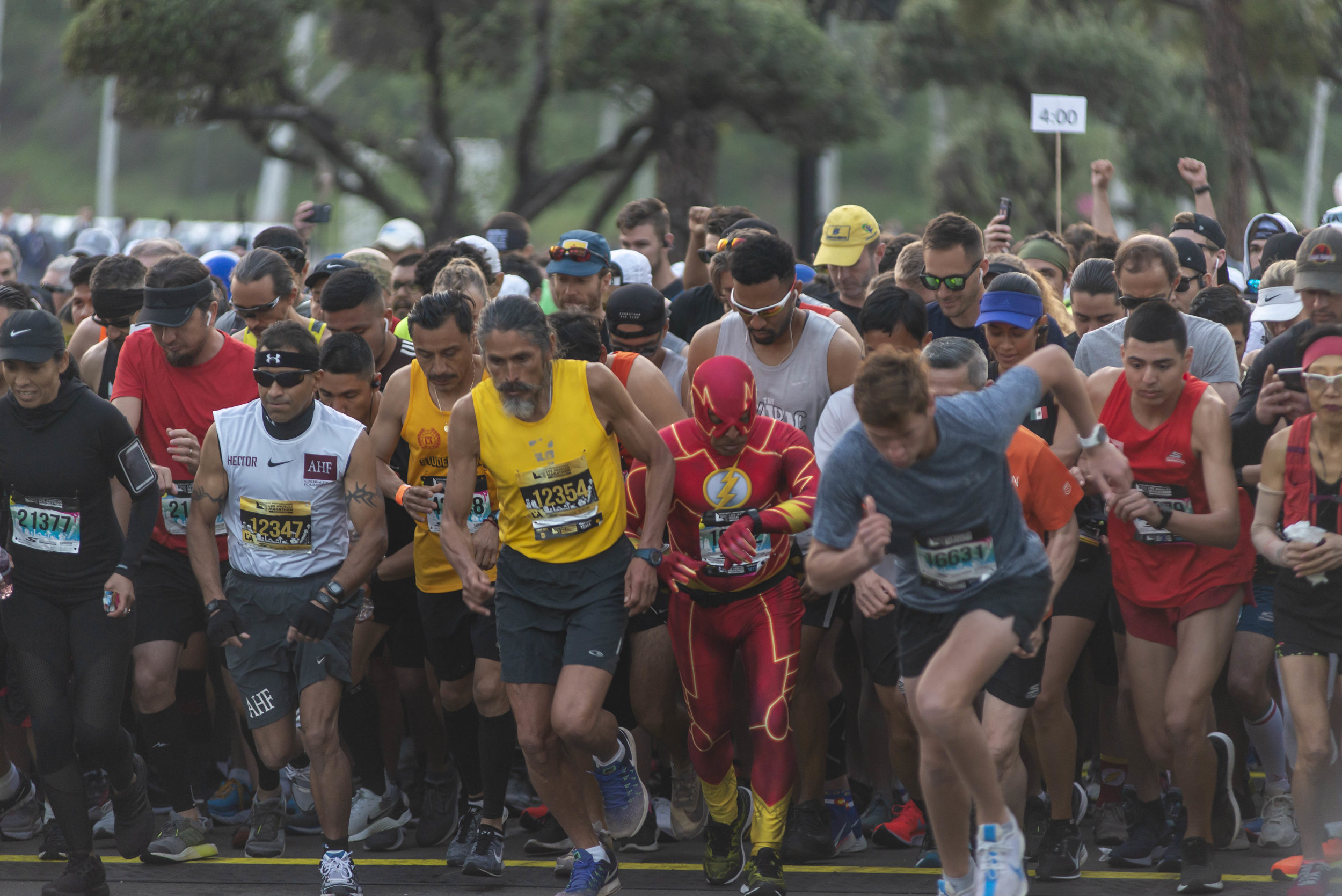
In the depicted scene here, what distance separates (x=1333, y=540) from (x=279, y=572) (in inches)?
157

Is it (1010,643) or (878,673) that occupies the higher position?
(1010,643)

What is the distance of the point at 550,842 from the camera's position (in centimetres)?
647

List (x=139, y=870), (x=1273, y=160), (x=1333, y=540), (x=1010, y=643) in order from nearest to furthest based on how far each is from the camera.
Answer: (x=1010, y=643) → (x=1333, y=540) → (x=139, y=870) → (x=1273, y=160)

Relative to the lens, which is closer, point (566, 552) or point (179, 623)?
point (566, 552)

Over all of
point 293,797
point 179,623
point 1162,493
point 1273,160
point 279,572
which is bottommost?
point 1273,160

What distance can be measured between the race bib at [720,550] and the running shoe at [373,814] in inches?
81.8

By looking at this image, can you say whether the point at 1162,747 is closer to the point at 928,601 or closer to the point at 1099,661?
the point at 1099,661

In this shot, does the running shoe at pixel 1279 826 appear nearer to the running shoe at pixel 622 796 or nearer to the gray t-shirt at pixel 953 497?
the gray t-shirt at pixel 953 497

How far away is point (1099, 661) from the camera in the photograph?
648 cm

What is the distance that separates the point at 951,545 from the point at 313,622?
7.93 ft

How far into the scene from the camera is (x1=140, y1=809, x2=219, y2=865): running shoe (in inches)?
248

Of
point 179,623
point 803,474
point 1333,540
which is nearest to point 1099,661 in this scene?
point 1333,540

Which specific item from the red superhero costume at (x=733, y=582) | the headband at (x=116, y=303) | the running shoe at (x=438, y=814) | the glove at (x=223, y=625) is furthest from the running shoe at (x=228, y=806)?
the red superhero costume at (x=733, y=582)

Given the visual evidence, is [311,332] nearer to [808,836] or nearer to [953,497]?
[808,836]
